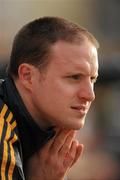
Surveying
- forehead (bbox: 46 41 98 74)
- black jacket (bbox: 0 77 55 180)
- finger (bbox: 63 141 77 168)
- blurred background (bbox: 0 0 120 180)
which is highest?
forehead (bbox: 46 41 98 74)

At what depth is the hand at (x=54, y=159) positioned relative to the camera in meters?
1.66

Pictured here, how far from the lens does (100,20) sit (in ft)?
11.1

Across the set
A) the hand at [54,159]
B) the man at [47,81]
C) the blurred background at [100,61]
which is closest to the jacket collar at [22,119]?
the man at [47,81]

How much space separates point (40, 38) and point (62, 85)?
0.13 meters

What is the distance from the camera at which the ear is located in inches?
59.7

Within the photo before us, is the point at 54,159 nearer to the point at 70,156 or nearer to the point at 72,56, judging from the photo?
the point at 70,156

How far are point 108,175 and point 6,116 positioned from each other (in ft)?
5.49

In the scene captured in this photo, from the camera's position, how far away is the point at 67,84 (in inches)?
58.9

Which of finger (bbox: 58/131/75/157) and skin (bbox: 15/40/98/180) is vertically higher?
skin (bbox: 15/40/98/180)

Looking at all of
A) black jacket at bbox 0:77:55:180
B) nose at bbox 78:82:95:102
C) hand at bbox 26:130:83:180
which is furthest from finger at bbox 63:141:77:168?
nose at bbox 78:82:95:102

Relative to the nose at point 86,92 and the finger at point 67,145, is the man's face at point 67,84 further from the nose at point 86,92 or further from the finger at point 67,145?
the finger at point 67,145

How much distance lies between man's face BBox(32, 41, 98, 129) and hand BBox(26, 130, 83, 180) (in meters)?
0.14

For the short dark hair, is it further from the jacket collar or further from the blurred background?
the blurred background

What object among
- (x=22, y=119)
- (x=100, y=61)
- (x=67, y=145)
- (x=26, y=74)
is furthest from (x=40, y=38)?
(x=100, y=61)
